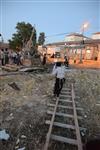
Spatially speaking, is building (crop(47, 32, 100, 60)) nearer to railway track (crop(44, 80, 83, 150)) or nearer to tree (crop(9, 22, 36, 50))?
tree (crop(9, 22, 36, 50))

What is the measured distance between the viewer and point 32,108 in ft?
27.1

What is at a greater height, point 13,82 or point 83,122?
point 13,82

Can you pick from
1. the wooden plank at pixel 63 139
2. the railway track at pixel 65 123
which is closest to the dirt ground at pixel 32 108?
the railway track at pixel 65 123

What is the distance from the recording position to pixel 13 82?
459 inches

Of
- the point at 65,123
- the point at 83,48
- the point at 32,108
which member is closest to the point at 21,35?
the point at 83,48

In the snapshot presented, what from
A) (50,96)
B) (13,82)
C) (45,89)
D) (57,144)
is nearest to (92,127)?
(57,144)

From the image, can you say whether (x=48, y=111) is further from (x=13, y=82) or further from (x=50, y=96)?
(x=13, y=82)

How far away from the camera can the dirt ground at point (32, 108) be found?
627 centimetres

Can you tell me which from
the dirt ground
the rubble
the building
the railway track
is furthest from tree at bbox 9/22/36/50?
the rubble

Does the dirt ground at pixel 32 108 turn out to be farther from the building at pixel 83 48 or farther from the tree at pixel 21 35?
the tree at pixel 21 35

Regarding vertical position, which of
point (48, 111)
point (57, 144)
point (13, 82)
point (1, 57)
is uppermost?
point (1, 57)

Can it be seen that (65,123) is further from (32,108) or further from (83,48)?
(83,48)

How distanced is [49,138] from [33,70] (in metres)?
10.4

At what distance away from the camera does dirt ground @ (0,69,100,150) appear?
20.6ft
